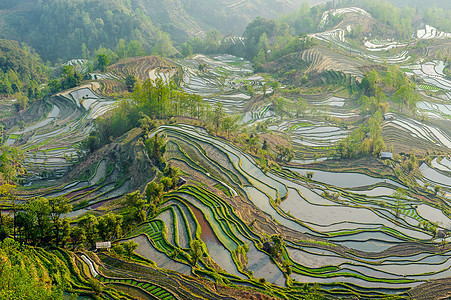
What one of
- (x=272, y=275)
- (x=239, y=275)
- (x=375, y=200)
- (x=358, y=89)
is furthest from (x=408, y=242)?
(x=358, y=89)

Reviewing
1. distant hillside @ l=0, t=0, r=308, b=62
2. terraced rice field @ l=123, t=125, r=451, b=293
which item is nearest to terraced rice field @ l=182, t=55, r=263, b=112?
distant hillside @ l=0, t=0, r=308, b=62

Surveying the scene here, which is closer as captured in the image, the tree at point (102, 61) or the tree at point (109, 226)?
the tree at point (109, 226)

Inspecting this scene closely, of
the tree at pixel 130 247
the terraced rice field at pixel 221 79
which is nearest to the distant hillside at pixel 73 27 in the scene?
the terraced rice field at pixel 221 79

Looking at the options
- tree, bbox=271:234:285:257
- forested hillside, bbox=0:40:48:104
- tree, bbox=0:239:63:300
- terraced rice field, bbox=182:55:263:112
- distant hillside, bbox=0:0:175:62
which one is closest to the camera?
tree, bbox=0:239:63:300

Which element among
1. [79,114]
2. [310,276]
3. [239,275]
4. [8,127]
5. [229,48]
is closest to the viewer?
[239,275]

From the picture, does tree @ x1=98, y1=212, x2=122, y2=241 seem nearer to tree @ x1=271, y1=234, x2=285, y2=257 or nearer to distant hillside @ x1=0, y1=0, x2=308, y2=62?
tree @ x1=271, y1=234, x2=285, y2=257

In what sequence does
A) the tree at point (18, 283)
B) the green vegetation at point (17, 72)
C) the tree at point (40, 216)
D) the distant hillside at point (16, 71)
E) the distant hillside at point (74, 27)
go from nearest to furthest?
the tree at point (18, 283) < the tree at point (40, 216) < the green vegetation at point (17, 72) < the distant hillside at point (16, 71) < the distant hillside at point (74, 27)

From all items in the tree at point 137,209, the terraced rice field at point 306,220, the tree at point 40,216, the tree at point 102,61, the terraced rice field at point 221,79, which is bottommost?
the terraced rice field at point 221,79

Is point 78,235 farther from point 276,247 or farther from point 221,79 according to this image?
point 221,79

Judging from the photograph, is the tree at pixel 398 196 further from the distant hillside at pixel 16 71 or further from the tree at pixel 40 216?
the distant hillside at pixel 16 71

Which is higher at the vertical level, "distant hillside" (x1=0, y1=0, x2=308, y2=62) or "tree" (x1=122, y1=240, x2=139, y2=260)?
"tree" (x1=122, y1=240, x2=139, y2=260)

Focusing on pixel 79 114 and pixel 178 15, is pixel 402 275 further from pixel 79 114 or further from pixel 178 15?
pixel 178 15
